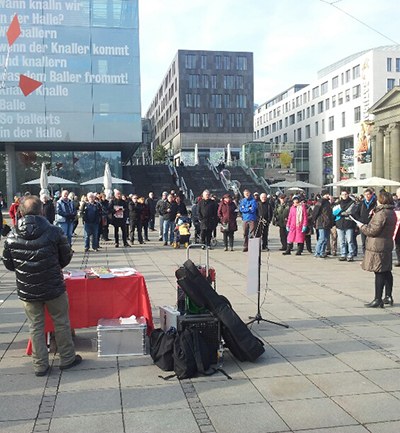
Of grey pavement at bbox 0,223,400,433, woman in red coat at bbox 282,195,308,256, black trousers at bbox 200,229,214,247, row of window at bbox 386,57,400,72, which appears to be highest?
row of window at bbox 386,57,400,72

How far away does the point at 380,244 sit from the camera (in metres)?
7.39

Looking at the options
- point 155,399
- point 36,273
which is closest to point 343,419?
point 155,399

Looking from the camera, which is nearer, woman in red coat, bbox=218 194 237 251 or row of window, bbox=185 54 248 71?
woman in red coat, bbox=218 194 237 251

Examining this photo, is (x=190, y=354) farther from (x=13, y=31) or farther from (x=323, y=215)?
(x=13, y=31)

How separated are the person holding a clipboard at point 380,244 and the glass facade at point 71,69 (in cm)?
2849

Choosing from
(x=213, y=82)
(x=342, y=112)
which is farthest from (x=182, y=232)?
(x=213, y=82)

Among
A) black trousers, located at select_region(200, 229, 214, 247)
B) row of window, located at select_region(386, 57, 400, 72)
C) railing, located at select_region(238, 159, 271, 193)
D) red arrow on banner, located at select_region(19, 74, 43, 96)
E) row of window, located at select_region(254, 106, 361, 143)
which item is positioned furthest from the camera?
row of window, located at select_region(254, 106, 361, 143)

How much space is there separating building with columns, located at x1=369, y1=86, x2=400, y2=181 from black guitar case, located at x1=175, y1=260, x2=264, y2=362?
160 ft

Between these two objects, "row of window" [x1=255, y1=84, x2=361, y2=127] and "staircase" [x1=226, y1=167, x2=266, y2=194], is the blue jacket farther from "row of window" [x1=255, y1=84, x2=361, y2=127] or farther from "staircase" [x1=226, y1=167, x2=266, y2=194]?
"row of window" [x1=255, y1=84, x2=361, y2=127]

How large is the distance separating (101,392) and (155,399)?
1.70ft

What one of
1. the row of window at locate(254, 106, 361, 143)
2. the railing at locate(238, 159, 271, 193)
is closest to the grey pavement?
the railing at locate(238, 159, 271, 193)

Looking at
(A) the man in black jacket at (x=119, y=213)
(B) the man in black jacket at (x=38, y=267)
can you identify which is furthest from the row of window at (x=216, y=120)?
(B) the man in black jacket at (x=38, y=267)

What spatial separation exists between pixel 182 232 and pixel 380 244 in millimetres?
8975

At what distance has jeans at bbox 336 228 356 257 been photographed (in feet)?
41.8
